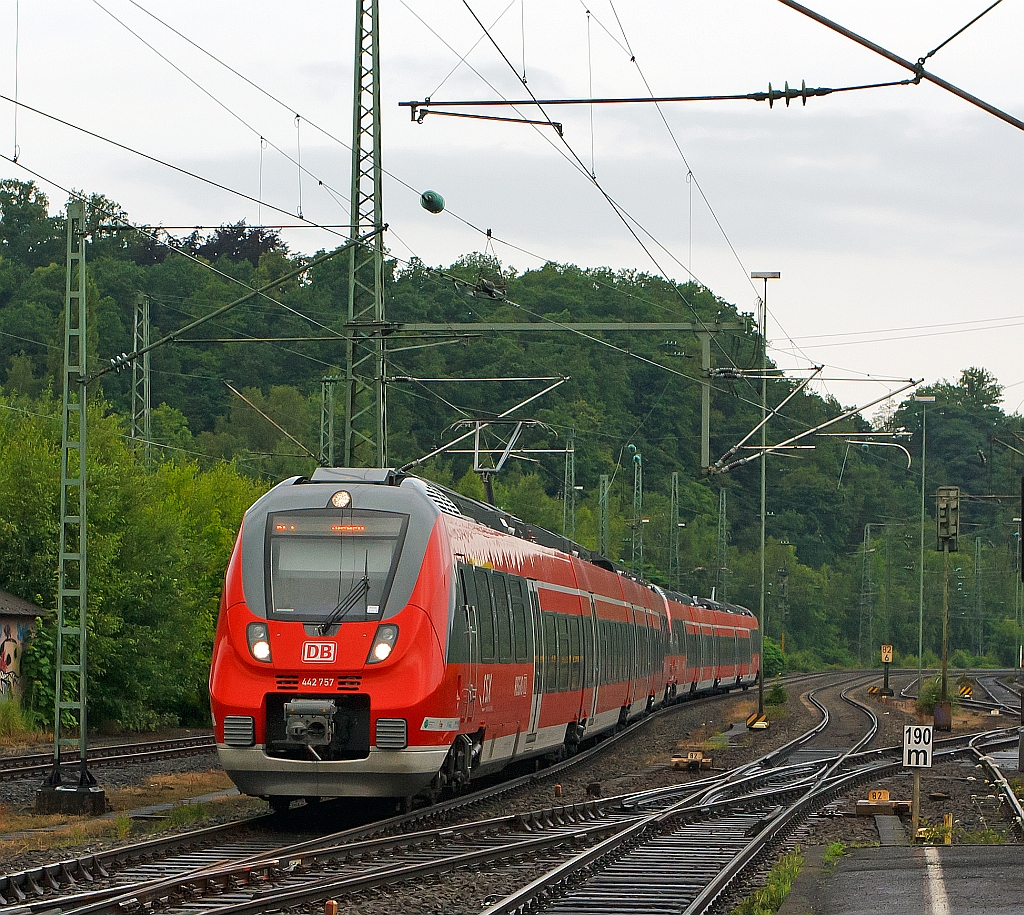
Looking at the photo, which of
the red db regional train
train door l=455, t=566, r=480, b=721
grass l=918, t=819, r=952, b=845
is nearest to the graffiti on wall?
the red db regional train

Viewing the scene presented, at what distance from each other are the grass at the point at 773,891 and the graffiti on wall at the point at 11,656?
22.9 m

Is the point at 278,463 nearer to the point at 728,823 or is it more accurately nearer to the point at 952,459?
the point at 952,459

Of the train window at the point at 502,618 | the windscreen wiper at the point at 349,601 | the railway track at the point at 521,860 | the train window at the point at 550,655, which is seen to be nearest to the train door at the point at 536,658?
the train window at the point at 550,655

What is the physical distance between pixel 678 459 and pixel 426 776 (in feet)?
318

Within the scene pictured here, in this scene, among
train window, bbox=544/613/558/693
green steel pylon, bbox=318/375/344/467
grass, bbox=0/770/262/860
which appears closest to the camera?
grass, bbox=0/770/262/860

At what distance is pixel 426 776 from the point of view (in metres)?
17.1

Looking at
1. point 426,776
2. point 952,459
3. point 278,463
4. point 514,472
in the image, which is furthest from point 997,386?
point 426,776

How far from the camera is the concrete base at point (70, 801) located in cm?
1886

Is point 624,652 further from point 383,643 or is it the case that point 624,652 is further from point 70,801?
point 383,643

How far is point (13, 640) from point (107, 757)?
26.5 feet

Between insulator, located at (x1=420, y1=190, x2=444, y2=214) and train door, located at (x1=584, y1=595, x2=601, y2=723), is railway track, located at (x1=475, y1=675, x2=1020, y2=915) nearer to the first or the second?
train door, located at (x1=584, y1=595, x2=601, y2=723)

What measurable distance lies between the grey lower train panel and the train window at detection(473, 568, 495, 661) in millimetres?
2371

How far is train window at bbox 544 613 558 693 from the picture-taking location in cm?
2353

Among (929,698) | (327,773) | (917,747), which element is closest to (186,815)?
(327,773)
